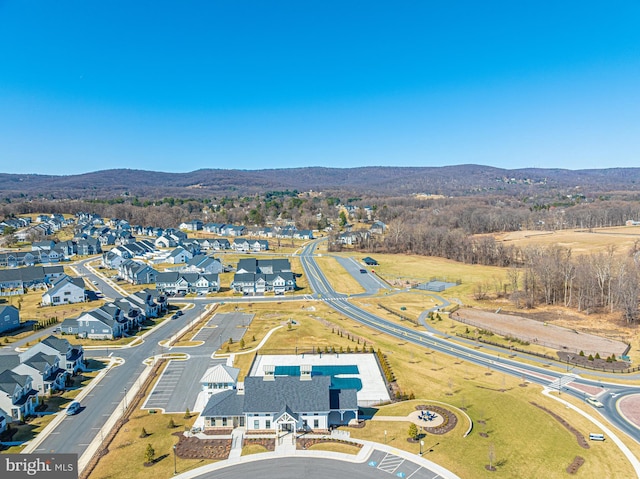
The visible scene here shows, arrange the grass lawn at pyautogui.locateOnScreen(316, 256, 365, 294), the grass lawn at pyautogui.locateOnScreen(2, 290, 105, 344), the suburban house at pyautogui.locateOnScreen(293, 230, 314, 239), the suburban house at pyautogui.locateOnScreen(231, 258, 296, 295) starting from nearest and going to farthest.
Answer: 1. the grass lawn at pyautogui.locateOnScreen(2, 290, 105, 344)
2. the suburban house at pyautogui.locateOnScreen(231, 258, 296, 295)
3. the grass lawn at pyautogui.locateOnScreen(316, 256, 365, 294)
4. the suburban house at pyautogui.locateOnScreen(293, 230, 314, 239)

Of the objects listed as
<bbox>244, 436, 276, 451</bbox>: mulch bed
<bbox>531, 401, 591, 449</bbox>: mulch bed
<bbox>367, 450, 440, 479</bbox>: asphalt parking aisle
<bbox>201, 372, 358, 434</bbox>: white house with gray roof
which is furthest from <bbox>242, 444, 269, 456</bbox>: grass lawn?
<bbox>531, 401, 591, 449</bbox>: mulch bed

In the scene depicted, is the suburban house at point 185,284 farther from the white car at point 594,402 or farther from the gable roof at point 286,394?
the white car at point 594,402

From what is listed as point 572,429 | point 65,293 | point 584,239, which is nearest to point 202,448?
point 572,429

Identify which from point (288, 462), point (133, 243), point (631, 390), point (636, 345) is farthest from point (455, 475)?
point (133, 243)

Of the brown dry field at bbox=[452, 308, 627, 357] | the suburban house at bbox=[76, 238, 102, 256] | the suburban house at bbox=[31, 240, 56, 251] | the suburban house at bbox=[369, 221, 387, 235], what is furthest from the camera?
the suburban house at bbox=[369, 221, 387, 235]

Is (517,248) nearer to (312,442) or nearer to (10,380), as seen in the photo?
(312,442)

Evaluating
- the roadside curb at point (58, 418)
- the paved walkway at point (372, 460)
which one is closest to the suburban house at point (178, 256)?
the roadside curb at point (58, 418)

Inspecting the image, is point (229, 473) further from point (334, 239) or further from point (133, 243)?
point (334, 239)

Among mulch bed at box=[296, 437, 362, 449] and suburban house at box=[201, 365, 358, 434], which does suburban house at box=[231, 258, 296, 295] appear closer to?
suburban house at box=[201, 365, 358, 434]
